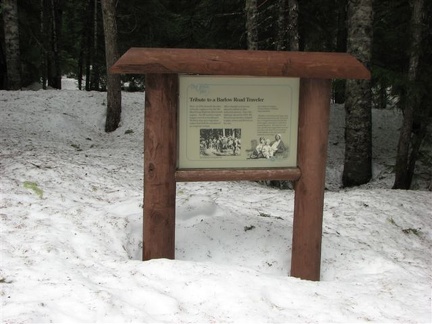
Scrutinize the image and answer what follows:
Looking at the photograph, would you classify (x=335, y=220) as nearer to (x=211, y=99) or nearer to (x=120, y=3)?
(x=211, y=99)

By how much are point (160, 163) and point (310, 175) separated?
1.62m

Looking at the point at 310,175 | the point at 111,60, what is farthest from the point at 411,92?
the point at 111,60

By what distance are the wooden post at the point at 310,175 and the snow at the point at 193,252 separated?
33 cm

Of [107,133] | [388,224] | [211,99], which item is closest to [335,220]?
[388,224]

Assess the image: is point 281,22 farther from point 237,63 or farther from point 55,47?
point 55,47

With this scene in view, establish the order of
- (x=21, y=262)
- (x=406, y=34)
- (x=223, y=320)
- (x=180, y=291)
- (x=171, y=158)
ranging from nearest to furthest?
(x=223, y=320) < (x=180, y=291) < (x=21, y=262) < (x=171, y=158) < (x=406, y=34)

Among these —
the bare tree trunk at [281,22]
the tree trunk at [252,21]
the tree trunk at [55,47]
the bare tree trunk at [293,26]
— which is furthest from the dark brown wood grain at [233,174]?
the tree trunk at [55,47]

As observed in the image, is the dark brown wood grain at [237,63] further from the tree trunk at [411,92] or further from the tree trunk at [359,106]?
the tree trunk at [359,106]

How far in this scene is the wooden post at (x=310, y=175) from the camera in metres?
4.41

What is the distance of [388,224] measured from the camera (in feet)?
20.5

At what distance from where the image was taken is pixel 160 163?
4.24m

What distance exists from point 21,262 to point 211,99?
2.44 metres

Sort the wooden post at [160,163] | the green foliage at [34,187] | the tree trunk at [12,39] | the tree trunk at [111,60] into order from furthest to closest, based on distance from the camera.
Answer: the tree trunk at [12,39], the tree trunk at [111,60], the green foliage at [34,187], the wooden post at [160,163]

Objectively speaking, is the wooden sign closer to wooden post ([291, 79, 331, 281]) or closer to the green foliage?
wooden post ([291, 79, 331, 281])
